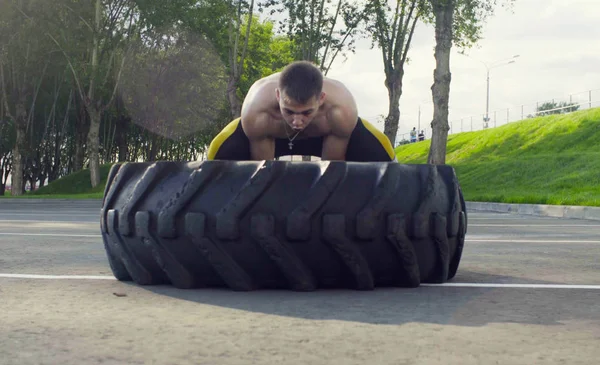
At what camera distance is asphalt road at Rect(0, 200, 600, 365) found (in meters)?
2.45

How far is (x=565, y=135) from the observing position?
3669 cm

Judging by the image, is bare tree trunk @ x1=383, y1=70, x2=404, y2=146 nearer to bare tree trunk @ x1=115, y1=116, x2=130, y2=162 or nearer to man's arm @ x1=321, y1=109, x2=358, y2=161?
bare tree trunk @ x1=115, y1=116, x2=130, y2=162

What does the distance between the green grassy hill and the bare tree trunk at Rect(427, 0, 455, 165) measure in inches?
85.9

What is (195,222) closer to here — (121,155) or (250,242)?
(250,242)

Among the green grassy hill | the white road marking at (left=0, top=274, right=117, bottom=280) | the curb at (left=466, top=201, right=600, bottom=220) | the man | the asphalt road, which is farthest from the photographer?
the green grassy hill

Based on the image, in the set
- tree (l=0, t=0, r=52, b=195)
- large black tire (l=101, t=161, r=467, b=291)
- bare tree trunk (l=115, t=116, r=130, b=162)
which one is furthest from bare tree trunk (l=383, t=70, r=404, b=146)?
large black tire (l=101, t=161, r=467, b=291)

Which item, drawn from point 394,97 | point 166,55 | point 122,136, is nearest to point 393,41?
point 394,97

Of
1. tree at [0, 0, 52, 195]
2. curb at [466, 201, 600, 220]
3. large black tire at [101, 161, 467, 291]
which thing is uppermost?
tree at [0, 0, 52, 195]

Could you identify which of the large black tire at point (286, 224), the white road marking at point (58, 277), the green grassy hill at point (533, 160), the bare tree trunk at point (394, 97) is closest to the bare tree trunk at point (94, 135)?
the bare tree trunk at point (394, 97)

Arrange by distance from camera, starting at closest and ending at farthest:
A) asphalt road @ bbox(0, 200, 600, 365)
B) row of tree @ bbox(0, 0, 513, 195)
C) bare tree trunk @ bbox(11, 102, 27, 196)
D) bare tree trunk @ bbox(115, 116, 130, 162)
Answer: asphalt road @ bbox(0, 200, 600, 365) < row of tree @ bbox(0, 0, 513, 195) < bare tree trunk @ bbox(11, 102, 27, 196) < bare tree trunk @ bbox(115, 116, 130, 162)

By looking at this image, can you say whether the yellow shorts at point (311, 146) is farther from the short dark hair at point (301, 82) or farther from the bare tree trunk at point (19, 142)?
the bare tree trunk at point (19, 142)

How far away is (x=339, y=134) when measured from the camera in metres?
5.32

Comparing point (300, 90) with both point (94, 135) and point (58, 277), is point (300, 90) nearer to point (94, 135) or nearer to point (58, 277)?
point (58, 277)

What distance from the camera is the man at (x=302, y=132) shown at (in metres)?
5.17
